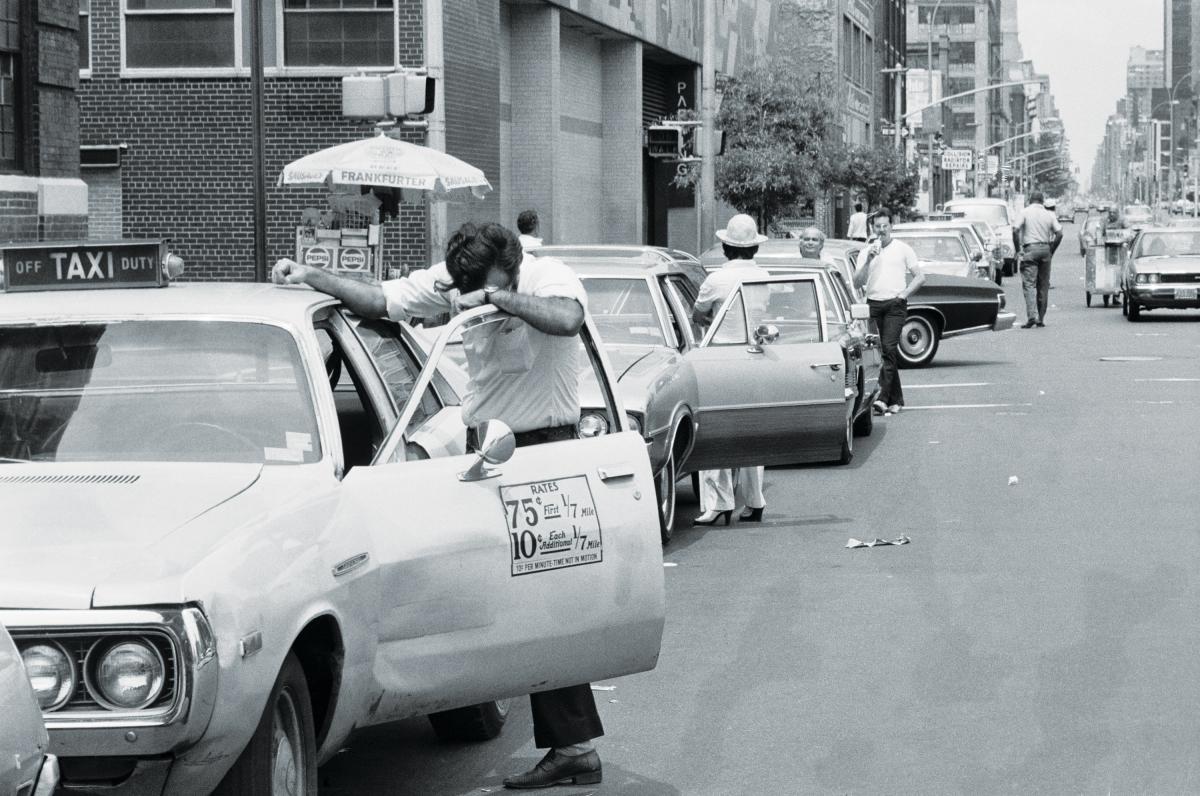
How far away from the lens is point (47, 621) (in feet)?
14.3

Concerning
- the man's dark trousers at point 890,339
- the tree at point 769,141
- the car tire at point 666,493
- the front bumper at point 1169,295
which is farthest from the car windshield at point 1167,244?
the car tire at point 666,493

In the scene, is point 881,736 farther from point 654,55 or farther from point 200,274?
point 654,55

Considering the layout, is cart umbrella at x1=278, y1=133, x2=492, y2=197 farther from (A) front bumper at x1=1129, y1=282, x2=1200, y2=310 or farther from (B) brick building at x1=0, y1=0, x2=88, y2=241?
(A) front bumper at x1=1129, y1=282, x2=1200, y2=310

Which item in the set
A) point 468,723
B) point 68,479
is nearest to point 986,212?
point 468,723

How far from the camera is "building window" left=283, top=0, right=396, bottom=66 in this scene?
26266mm

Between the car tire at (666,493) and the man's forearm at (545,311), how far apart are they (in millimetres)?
4994

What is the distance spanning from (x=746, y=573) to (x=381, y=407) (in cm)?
454

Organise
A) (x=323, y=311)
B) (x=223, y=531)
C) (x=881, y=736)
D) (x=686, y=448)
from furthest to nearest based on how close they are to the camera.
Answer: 1. (x=686, y=448)
2. (x=881, y=736)
3. (x=323, y=311)
4. (x=223, y=531)

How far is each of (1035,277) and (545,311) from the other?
2661 cm

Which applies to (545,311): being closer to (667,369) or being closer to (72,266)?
(72,266)

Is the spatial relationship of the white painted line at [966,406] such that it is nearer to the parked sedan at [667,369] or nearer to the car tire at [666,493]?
the parked sedan at [667,369]

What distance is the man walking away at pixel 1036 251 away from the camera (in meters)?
31.0

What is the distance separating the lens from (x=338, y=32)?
2638cm

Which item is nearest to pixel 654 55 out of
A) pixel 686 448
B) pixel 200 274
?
pixel 200 274
